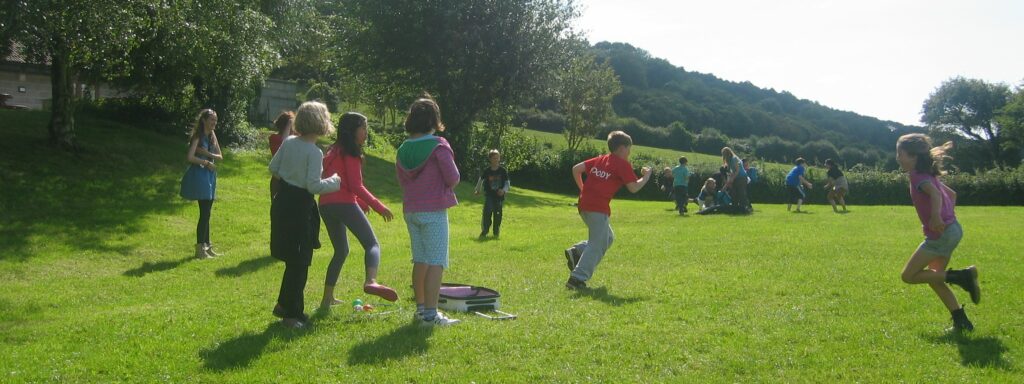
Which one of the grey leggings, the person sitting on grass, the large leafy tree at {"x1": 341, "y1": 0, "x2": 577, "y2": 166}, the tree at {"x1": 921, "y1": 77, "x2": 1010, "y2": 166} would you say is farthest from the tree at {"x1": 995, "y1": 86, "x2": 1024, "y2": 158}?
the grey leggings

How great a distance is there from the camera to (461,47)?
3519cm

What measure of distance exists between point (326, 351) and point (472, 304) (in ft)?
6.30

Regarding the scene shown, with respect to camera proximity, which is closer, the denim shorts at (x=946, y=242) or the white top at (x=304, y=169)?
the white top at (x=304, y=169)

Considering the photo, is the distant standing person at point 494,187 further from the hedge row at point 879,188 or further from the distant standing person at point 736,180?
the hedge row at point 879,188

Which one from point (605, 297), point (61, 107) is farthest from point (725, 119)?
point (605, 297)

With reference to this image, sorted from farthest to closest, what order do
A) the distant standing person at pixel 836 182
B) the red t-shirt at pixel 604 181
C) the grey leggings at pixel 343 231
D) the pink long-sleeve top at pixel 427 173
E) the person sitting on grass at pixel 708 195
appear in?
1. the distant standing person at pixel 836 182
2. the person sitting on grass at pixel 708 195
3. the red t-shirt at pixel 604 181
4. the grey leggings at pixel 343 231
5. the pink long-sleeve top at pixel 427 173

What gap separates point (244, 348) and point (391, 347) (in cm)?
118

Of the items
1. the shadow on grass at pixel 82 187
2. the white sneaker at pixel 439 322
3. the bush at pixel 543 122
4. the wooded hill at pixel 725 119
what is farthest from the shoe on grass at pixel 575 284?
the bush at pixel 543 122

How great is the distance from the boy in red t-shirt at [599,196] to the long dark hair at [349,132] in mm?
3097

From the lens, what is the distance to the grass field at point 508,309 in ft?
19.4

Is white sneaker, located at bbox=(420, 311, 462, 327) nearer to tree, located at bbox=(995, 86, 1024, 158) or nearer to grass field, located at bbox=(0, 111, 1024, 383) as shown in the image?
grass field, located at bbox=(0, 111, 1024, 383)

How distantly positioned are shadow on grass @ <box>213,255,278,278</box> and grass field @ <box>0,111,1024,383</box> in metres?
0.05

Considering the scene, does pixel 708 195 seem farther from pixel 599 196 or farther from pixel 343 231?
pixel 343 231

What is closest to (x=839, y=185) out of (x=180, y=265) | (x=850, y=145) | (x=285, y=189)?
(x=180, y=265)
